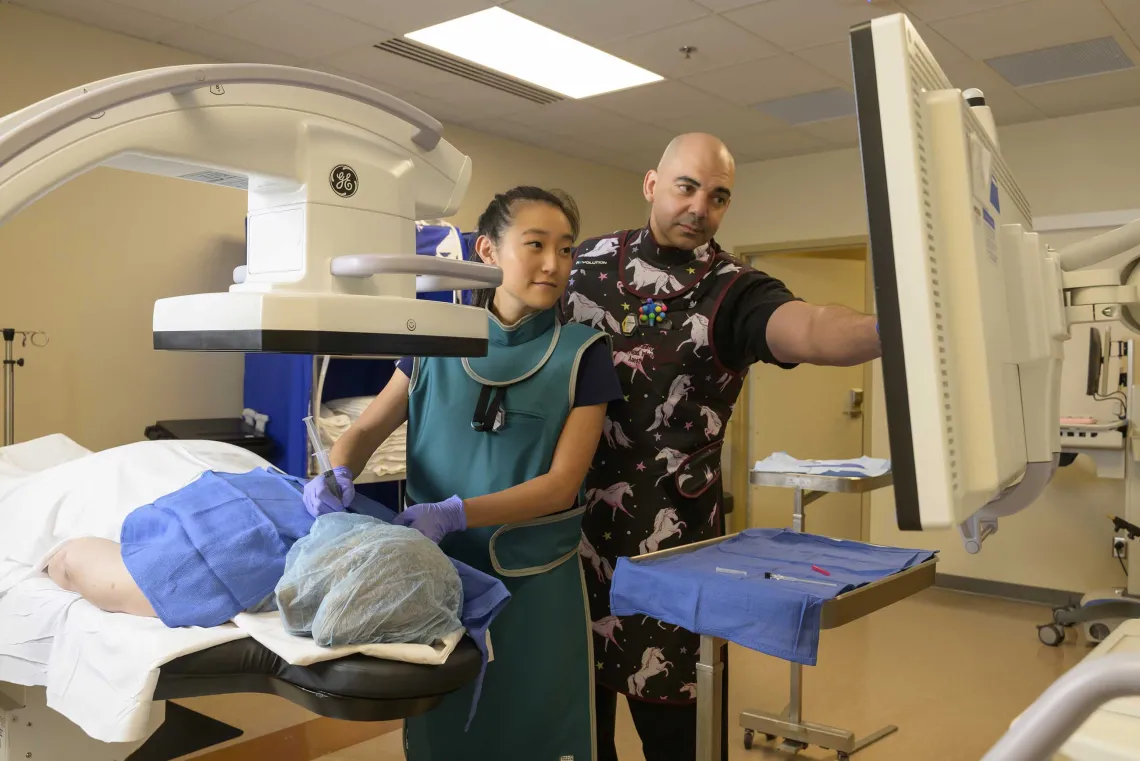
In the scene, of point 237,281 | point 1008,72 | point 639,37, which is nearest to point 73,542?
point 237,281

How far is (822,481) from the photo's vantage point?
282cm

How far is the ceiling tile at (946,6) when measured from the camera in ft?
10.8

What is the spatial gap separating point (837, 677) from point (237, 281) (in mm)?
3316

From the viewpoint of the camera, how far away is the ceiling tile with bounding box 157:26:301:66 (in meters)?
3.68

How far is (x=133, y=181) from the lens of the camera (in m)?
3.78

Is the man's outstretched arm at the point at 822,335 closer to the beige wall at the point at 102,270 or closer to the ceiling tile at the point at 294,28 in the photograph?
the ceiling tile at the point at 294,28

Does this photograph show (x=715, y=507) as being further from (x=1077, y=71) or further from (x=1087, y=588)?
(x=1087, y=588)

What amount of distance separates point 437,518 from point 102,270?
2888 millimetres

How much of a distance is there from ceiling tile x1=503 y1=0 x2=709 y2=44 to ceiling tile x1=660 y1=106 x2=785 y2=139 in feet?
4.18

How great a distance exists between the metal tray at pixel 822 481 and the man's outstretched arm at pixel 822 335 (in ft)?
4.05

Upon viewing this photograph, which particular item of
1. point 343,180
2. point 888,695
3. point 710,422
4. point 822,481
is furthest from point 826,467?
point 343,180

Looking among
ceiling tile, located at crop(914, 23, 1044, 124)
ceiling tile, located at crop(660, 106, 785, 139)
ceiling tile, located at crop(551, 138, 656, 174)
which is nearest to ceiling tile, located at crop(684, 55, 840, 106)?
ceiling tile, located at crop(660, 106, 785, 139)

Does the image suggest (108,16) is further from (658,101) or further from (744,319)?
(744,319)

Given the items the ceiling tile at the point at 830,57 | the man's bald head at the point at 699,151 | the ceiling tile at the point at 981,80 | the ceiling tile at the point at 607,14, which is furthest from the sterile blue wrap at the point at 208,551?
the ceiling tile at the point at 830,57
